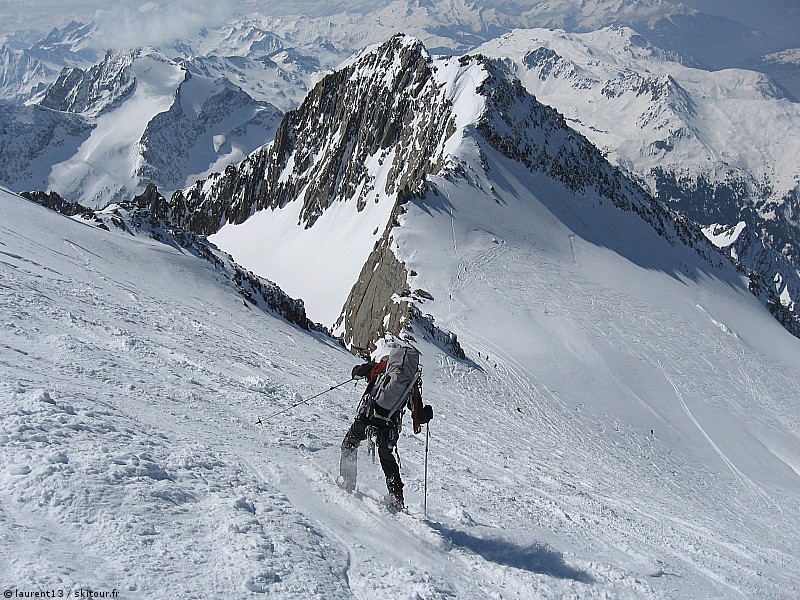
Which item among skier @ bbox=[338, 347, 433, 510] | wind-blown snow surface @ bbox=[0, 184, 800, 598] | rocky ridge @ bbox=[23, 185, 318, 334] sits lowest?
rocky ridge @ bbox=[23, 185, 318, 334]

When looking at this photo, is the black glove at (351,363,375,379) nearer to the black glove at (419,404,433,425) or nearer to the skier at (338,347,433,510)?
the skier at (338,347,433,510)

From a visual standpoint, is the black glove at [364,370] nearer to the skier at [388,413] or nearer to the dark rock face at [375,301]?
the skier at [388,413]

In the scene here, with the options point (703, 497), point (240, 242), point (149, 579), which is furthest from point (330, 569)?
point (240, 242)

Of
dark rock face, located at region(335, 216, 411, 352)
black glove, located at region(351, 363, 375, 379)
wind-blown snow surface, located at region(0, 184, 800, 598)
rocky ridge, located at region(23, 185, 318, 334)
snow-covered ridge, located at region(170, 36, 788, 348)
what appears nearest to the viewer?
wind-blown snow surface, located at region(0, 184, 800, 598)

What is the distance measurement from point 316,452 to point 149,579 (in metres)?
4.09

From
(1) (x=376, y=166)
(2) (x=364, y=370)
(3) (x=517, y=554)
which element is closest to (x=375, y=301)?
(2) (x=364, y=370)

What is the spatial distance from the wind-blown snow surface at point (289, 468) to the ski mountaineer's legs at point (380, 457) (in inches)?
11.3

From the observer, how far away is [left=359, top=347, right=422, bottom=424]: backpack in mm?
7301

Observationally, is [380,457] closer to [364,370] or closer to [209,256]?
[364,370]

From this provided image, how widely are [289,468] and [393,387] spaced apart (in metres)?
1.77

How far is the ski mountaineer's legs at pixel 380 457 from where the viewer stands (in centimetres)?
734

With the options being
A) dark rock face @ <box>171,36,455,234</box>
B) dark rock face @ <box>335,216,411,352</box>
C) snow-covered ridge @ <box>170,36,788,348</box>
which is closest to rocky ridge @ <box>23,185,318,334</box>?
dark rock face @ <box>335,216,411,352</box>

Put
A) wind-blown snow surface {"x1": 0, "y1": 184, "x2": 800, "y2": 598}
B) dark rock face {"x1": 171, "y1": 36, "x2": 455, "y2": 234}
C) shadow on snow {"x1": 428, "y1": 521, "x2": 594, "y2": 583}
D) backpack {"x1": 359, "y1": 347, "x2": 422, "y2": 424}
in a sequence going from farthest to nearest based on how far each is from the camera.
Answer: dark rock face {"x1": 171, "y1": 36, "x2": 455, "y2": 234} < backpack {"x1": 359, "y1": 347, "x2": 422, "y2": 424} < shadow on snow {"x1": 428, "y1": 521, "x2": 594, "y2": 583} < wind-blown snow surface {"x1": 0, "y1": 184, "x2": 800, "y2": 598}

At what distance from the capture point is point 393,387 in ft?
23.9
